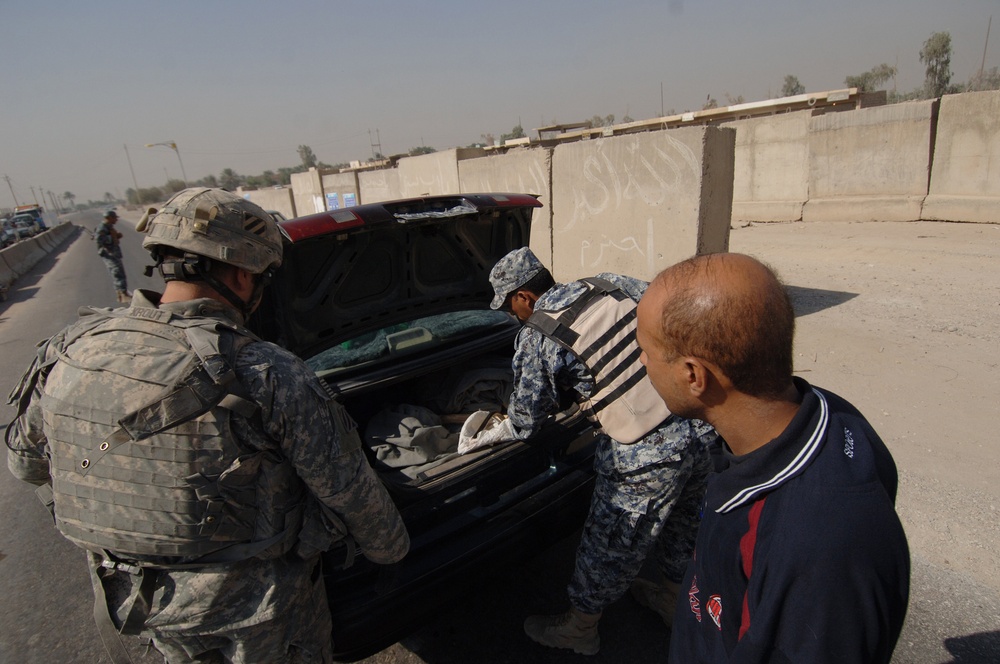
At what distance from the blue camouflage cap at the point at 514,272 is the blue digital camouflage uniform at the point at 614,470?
160 mm

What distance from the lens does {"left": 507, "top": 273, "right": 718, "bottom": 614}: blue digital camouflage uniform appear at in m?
2.03

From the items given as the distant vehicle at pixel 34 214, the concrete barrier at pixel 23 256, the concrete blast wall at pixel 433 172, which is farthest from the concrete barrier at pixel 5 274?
the distant vehicle at pixel 34 214

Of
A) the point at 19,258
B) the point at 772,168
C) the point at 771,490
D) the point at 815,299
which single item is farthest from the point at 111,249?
the point at 772,168

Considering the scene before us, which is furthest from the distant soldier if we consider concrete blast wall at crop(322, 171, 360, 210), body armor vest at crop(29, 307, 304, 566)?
body armor vest at crop(29, 307, 304, 566)

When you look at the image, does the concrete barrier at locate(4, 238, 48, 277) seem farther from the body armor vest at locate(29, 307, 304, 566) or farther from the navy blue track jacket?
the navy blue track jacket

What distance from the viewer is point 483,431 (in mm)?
2486

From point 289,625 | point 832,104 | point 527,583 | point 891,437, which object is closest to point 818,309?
point 891,437

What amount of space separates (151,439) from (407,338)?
1.62 m

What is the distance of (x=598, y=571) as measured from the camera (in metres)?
2.18

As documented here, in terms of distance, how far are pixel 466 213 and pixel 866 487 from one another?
6.60ft

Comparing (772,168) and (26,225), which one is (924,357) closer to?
(772,168)

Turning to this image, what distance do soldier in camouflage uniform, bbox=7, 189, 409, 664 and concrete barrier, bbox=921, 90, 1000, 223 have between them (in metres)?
11.6

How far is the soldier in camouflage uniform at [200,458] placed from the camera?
1.33 m

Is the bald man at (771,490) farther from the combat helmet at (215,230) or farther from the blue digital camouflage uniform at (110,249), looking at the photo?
the blue digital camouflage uniform at (110,249)
